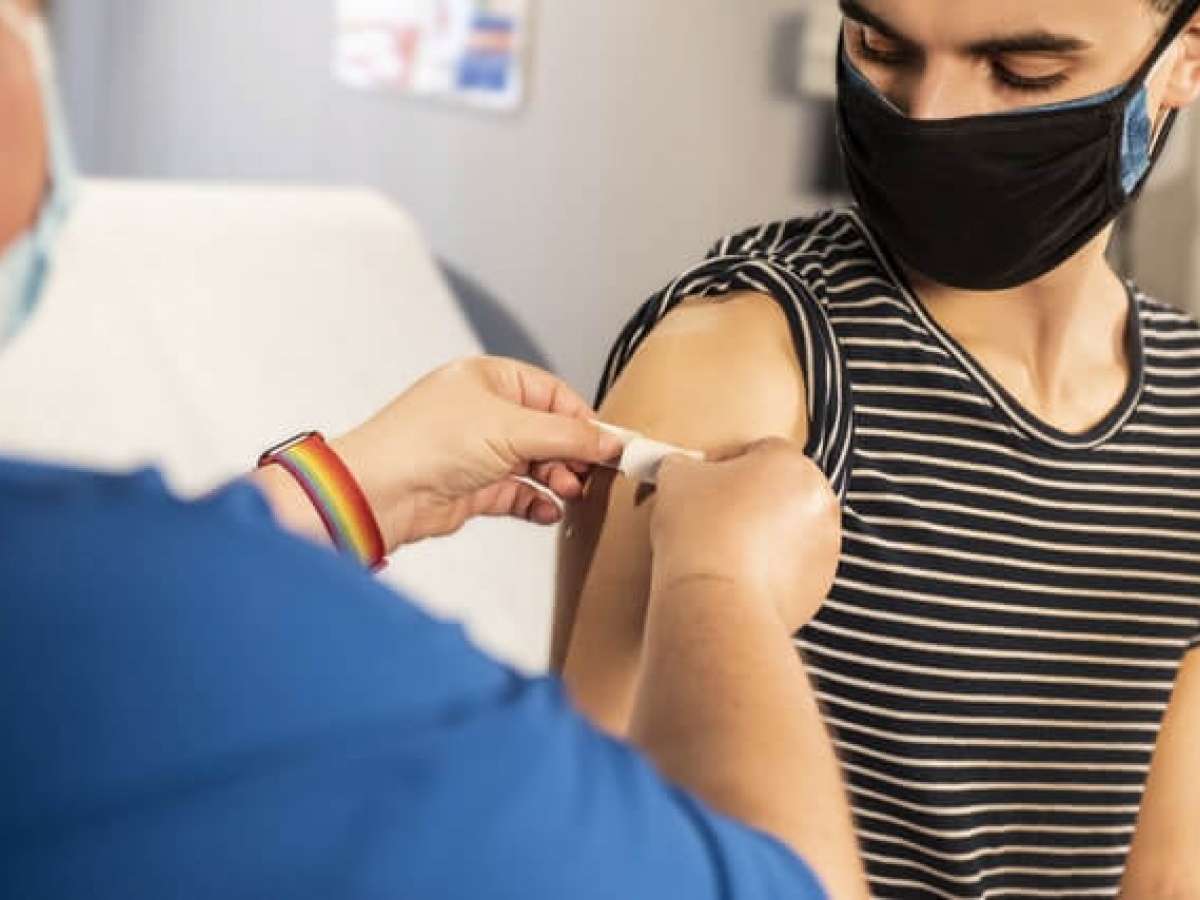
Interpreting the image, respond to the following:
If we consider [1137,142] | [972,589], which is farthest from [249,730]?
[1137,142]

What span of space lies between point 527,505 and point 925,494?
292 mm

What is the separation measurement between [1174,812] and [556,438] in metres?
0.61

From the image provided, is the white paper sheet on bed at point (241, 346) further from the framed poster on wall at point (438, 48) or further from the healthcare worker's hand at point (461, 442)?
the healthcare worker's hand at point (461, 442)

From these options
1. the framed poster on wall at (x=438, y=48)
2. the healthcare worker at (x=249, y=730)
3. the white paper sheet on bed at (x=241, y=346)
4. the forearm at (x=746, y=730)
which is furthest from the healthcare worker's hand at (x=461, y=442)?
the framed poster on wall at (x=438, y=48)

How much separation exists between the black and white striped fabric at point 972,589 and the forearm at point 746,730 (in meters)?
0.40

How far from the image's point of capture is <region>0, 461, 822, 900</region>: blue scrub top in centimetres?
46

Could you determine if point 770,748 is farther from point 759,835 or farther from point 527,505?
point 527,505

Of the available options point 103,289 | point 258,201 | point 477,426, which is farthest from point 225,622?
point 258,201

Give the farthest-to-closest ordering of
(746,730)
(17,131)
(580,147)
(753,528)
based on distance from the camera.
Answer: (580,147) → (753,528) → (746,730) → (17,131)

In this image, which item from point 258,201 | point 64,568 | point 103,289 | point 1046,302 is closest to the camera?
point 64,568

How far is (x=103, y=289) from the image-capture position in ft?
7.24

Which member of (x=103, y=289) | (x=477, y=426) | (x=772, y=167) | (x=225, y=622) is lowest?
(x=103, y=289)

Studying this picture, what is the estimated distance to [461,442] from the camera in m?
0.95

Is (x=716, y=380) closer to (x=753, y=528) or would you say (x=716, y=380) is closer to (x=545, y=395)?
(x=545, y=395)
